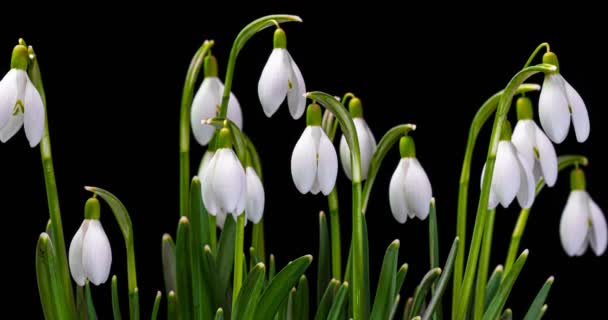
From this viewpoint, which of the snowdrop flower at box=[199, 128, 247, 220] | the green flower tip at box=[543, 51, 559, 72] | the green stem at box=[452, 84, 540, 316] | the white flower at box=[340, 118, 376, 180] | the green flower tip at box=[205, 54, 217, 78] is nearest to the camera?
the snowdrop flower at box=[199, 128, 247, 220]

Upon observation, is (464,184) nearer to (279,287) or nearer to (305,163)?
(305,163)

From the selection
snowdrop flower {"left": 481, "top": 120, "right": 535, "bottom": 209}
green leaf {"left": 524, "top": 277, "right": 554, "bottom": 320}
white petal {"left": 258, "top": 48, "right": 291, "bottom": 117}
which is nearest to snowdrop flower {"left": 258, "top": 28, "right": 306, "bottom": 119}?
white petal {"left": 258, "top": 48, "right": 291, "bottom": 117}

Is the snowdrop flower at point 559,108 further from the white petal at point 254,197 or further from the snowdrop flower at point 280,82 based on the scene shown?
the white petal at point 254,197

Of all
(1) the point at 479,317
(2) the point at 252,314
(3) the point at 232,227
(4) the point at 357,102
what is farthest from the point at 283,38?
(1) the point at 479,317

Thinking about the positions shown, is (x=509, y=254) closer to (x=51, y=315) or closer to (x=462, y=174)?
(x=462, y=174)

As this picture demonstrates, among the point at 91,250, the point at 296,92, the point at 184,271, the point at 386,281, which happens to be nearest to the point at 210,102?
the point at 296,92

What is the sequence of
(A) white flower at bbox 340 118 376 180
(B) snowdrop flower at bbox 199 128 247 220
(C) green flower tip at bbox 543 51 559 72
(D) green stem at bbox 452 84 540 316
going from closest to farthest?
(B) snowdrop flower at bbox 199 128 247 220 < (C) green flower tip at bbox 543 51 559 72 < (D) green stem at bbox 452 84 540 316 < (A) white flower at bbox 340 118 376 180

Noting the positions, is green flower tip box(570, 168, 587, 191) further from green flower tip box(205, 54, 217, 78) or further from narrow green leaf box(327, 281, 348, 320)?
green flower tip box(205, 54, 217, 78)
